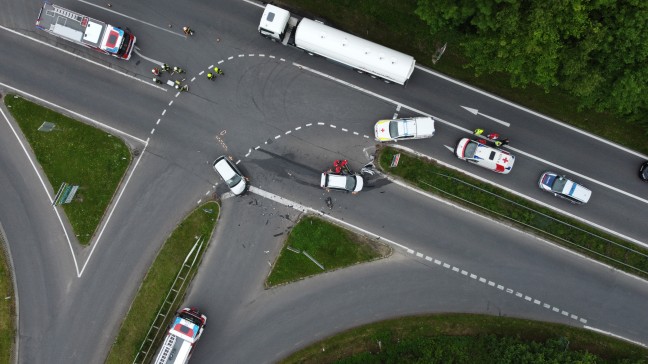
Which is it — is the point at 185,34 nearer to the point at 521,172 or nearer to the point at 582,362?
the point at 521,172

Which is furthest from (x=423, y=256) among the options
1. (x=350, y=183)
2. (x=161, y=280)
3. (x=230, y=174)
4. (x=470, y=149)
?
(x=161, y=280)


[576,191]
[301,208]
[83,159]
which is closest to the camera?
[576,191]

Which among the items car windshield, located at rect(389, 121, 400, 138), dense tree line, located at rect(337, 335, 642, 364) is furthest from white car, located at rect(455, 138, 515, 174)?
dense tree line, located at rect(337, 335, 642, 364)

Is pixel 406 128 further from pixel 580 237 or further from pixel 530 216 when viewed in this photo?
pixel 580 237

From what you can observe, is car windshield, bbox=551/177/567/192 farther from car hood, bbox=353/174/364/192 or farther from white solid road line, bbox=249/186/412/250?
car hood, bbox=353/174/364/192

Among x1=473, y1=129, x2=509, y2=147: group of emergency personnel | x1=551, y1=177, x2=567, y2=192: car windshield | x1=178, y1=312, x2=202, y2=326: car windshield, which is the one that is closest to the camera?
x1=178, y1=312, x2=202, y2=326: car windshield

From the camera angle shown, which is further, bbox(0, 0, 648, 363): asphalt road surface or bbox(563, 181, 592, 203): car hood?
bbox(0, 0, 648, 363): asphalt road surface

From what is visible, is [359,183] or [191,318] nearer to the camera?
[191,318]
